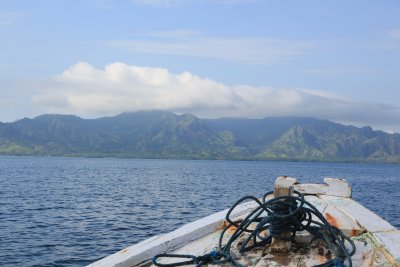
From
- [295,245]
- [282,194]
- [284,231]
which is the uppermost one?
[282,194]

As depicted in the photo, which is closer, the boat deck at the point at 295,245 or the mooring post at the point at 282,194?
the boat deck at the point at 295,245

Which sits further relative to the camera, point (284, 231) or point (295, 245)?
point (295, 245)

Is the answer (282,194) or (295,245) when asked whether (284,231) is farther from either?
(282,194)

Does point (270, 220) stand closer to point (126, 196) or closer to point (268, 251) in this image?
point (268, 251)

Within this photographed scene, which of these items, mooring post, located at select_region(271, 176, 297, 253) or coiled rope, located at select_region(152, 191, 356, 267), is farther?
mooring post, located at select_region(271, 176, 297, 253)

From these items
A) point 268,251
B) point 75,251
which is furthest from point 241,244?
point 75,251

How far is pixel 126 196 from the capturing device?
59188 mm

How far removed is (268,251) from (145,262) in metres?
1.91

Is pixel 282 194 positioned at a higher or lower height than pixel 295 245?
higher

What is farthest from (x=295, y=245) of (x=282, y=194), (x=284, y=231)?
(x=282, y=194)

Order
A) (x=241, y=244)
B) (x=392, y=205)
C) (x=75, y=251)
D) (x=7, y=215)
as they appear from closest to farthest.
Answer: (x=241, y=244)
(x=75, y=251)
(x=7, y=215)
(x=392, y=205)

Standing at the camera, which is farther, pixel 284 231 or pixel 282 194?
pixel 282 194

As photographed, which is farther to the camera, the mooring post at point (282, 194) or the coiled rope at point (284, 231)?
the mooring post at point (282, 194)

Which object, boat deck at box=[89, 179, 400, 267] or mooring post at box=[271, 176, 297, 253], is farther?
mooring post at box=[271, 176, 297, 253]
